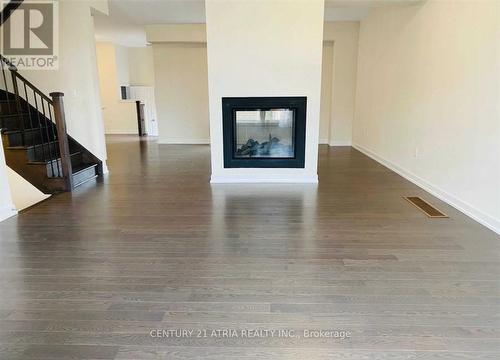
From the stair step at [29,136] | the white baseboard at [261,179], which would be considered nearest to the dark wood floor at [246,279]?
the white baseboard at [261,179]

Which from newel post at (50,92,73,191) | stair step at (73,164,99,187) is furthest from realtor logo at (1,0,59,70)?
stair step at (73,164,99,187)

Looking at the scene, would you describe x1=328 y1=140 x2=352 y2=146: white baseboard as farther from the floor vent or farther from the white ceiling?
the floor vent

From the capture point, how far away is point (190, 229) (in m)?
3.11

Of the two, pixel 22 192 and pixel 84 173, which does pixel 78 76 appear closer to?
pixel 84 173

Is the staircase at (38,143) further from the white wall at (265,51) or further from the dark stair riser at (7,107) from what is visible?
the white wall at (265,51)

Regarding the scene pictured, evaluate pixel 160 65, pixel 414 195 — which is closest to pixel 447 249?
pixel 414 195

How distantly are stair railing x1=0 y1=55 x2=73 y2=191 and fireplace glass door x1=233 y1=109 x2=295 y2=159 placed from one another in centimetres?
223

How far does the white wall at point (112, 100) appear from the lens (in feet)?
35.1

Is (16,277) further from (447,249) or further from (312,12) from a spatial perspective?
(312,12)

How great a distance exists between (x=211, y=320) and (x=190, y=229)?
53.4 inches

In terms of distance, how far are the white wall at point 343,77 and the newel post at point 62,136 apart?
Answer: 5813mm

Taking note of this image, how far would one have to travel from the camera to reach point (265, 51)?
14.8ft

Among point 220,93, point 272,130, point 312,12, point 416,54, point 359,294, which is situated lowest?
point 359,294

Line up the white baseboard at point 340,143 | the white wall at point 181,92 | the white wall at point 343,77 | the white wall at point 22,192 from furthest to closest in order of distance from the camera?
the white wall at point 181,92 → the white baseboard at point 340,143 → the white wall at point 343,77 → the white wall at point 22,192
